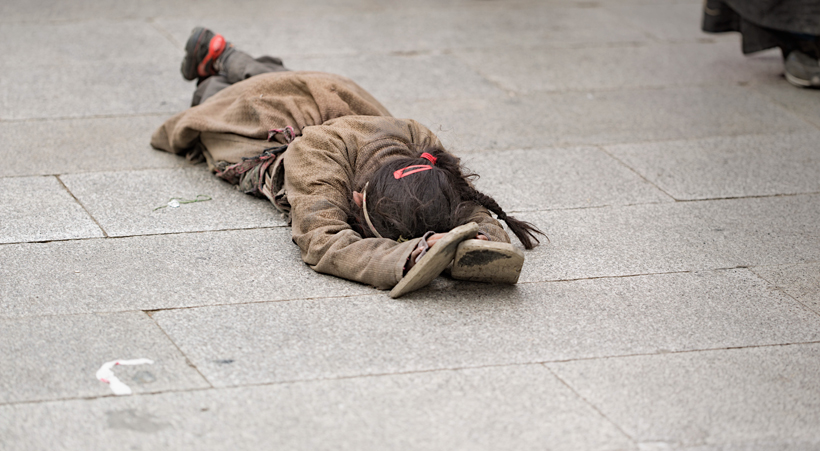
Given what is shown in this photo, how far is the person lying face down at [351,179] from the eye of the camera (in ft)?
8.87

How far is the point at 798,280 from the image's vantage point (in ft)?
9.89

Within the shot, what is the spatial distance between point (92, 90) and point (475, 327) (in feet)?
10.2

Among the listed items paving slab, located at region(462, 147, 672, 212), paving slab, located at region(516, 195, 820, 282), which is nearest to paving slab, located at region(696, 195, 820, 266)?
paving slab, located at region(516, 195, 820, 282)

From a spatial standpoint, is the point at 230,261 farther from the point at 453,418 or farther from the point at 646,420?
the point at 646,420

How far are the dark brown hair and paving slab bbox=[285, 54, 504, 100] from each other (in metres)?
2.03

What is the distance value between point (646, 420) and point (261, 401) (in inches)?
39.9

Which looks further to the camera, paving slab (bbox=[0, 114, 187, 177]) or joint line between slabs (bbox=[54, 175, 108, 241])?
paving slab (bbox=[0, 114, 187, 177])

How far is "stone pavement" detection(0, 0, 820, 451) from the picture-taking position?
7.09 feet

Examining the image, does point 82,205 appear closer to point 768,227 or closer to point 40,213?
point 40,213

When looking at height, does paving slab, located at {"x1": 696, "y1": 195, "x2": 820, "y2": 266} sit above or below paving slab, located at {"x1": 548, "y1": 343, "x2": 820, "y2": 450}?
below

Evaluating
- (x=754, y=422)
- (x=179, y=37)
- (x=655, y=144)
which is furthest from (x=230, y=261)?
(x=179, y=37)

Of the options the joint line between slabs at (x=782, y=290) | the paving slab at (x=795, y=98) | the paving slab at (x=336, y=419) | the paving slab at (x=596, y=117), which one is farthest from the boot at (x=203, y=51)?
the paving slab at (x=795, y=98)

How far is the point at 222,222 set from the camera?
3.29m

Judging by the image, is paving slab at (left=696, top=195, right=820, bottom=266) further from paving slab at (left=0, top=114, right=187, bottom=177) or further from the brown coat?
paving slab at (left=0, top=114, right=187, bottom=177)
